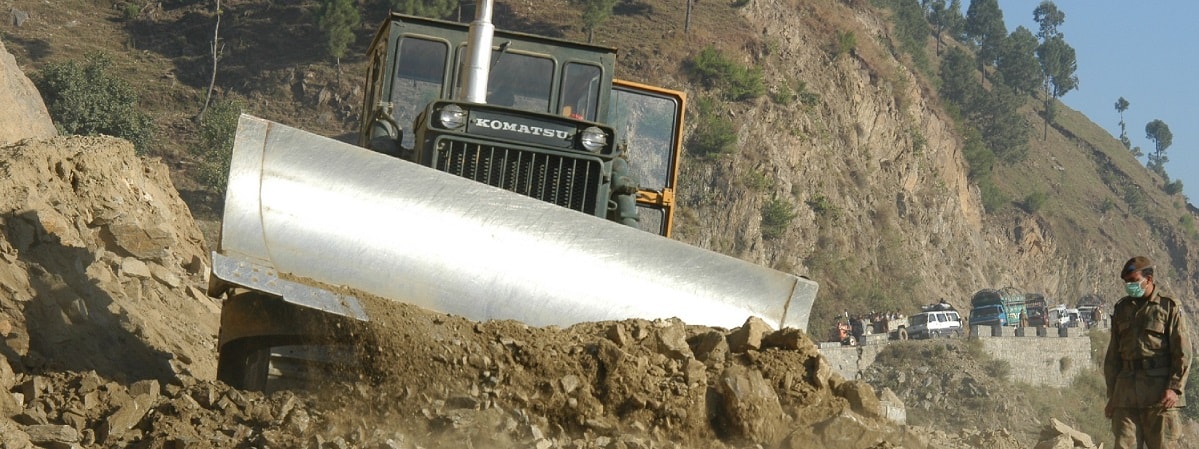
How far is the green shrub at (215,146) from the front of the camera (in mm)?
40094

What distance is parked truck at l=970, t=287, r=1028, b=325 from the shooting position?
188 ft

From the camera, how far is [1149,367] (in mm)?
7293

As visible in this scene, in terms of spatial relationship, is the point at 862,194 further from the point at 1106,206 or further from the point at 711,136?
the point at 1106,206

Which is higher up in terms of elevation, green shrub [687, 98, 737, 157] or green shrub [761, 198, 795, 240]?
green shrub [687, 98, 737, 157]

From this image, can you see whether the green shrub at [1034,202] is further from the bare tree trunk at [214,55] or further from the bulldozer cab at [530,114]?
the bulldozer cab at [530,114]

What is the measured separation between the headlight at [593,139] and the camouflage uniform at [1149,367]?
A: 2.89 meters

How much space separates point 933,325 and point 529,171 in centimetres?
4614

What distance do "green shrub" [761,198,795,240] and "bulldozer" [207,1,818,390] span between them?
Result: 46.7 metres

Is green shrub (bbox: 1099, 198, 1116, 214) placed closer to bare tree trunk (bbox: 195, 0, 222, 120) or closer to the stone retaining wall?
the stone retaining wall

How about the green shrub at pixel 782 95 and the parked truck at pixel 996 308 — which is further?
the green shrub at pixel 782 95

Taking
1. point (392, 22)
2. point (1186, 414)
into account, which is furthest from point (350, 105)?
point (392, 22)

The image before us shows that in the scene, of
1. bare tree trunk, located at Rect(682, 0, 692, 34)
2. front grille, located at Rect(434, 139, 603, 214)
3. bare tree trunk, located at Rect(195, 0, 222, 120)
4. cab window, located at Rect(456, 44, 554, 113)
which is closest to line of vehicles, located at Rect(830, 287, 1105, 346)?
bare tree trunk, located at Rect(682, 0, 692, 34)

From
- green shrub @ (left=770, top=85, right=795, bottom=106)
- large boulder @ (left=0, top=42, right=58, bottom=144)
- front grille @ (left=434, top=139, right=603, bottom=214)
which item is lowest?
green shrub @ (left=770, top=85, right=795, bottom=106)

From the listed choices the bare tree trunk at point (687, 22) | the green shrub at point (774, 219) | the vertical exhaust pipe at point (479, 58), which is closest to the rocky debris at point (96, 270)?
the vertical exhaust pipe at point (479, 58)
